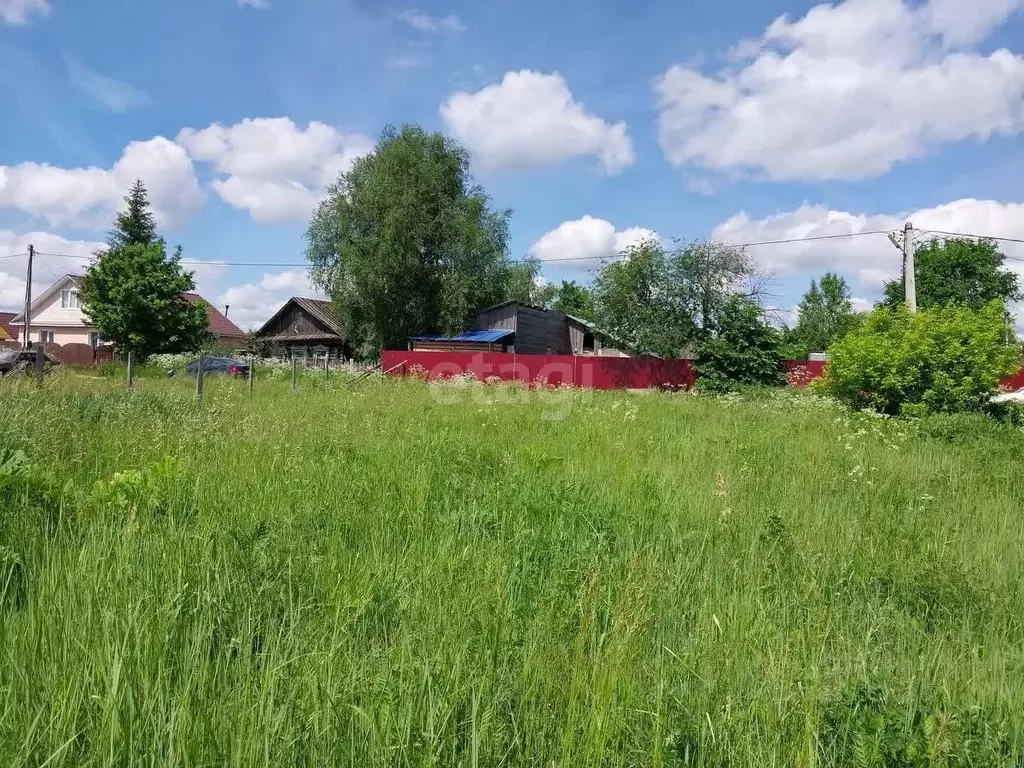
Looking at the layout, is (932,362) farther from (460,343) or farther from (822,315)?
(822,315)

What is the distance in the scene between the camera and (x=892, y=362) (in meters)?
12.8

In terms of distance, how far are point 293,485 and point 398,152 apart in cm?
3510

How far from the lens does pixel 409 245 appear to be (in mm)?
34969

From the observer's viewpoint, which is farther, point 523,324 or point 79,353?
point 523,324

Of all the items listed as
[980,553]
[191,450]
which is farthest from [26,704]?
[980,553]

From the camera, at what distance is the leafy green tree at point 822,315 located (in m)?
64.2

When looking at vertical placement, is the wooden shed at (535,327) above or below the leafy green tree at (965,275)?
below

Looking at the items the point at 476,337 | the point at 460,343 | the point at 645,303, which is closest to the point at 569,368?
the point at 645,303

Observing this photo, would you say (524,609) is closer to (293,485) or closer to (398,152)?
(293,485)

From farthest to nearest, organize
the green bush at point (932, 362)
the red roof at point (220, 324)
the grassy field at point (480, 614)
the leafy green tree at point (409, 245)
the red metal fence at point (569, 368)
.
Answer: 1. the red roof at point (220, 324)
2. the leafy green tree at point (409, 245)
3. the red metal fence at point (569, 368)
4. the green bush at point (932, 362)
5. the grassy field at point (480, 614)

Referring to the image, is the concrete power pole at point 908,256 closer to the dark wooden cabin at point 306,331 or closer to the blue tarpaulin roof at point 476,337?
the blue tarpaulin roof at point 476,337

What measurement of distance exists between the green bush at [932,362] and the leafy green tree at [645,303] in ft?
40.8

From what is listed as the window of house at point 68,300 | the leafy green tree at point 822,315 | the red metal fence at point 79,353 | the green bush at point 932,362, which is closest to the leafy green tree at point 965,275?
the leafy green tree at point 822,315

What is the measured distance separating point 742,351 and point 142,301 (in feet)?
95.0
